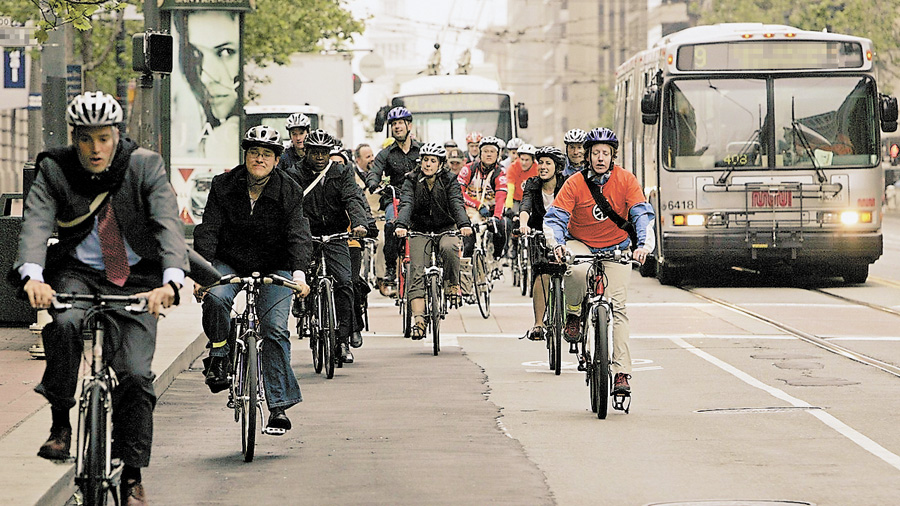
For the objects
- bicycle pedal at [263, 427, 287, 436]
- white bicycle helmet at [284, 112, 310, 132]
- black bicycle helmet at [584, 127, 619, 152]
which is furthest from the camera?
white bicycle helmet at [284, 112, 310, 132]

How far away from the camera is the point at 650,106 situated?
804 inches

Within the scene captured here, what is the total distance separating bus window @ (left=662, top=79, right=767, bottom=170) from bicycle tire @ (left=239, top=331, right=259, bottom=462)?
1289cm

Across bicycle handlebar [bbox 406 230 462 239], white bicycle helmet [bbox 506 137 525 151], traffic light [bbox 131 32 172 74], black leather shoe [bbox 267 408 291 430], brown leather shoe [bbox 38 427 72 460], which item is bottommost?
black leather shoe [bbox 267 408 291 430]

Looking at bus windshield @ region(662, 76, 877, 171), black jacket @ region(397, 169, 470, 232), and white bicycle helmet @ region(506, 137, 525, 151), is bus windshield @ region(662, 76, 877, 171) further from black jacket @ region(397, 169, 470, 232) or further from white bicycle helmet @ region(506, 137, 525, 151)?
black jacket @ region(397, 169, 470, 232)

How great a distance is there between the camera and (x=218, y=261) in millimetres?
8914

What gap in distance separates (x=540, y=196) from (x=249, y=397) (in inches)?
246

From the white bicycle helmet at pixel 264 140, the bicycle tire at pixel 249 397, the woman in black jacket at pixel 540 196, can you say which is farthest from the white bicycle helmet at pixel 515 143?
the bicycle tire at pixel 249 397

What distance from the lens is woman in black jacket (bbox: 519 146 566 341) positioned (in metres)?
13.6

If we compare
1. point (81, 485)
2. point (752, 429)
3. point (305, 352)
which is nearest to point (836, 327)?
point (305, 352)

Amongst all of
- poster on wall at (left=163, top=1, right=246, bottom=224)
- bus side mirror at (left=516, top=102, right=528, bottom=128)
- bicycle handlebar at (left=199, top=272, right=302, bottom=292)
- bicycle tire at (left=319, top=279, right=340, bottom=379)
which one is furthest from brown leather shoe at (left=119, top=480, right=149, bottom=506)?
bus side mirror at (left=516, top=102, right=528, bottom=128)

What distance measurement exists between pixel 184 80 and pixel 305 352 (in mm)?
10353

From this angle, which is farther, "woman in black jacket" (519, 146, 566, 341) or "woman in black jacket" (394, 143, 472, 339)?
"woman in black jacket" (394, 143, 472, 339)

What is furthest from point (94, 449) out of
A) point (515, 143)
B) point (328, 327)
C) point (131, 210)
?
point (515, 143)

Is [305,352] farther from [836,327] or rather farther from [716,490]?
[716,490]
